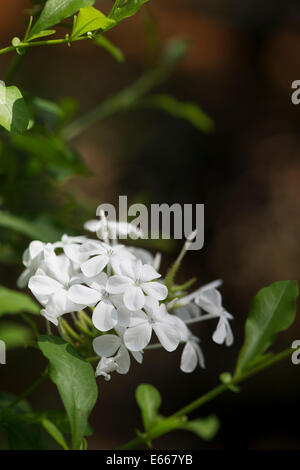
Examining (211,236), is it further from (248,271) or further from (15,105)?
(15,105)

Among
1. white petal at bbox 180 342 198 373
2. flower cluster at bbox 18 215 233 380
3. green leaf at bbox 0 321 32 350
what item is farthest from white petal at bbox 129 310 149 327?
green leaf at bbox 0 321 32 350

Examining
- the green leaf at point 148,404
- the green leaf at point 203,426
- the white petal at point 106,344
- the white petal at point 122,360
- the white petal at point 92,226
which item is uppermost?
the white petal at point 92,226

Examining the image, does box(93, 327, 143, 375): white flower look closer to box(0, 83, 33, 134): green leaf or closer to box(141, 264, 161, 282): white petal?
box(141, 264, 161, 282): white petal

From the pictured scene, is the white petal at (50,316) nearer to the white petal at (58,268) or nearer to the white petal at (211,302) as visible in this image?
the white petal at (58,268)

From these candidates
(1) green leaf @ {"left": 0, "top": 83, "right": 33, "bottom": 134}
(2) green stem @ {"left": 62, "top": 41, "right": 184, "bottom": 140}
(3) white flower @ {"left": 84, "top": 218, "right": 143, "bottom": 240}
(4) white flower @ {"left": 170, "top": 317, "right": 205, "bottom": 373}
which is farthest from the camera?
(2) green stem @ {"left": 62, "top": 41, "right": 184, "bottom": 140}

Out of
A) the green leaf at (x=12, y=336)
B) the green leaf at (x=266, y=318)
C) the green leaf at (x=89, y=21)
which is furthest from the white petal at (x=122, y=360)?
the green leaf at (x=12, y=336)

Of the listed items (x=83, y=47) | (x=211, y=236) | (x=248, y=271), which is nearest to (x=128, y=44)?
(x=83, y=47)
